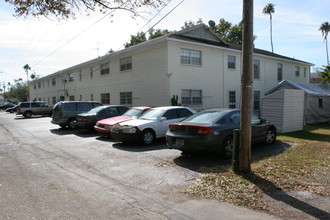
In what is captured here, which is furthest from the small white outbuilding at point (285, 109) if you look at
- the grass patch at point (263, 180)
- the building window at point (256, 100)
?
the building window at point (256, 100)

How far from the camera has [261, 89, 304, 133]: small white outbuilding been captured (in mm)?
12586

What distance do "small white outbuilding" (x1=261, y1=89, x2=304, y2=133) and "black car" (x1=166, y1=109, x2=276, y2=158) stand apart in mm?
→ 5507

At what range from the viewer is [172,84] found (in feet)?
56.2

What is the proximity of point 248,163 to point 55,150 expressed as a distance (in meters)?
6.56

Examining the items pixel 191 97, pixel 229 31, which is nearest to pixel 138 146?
pixel 191 97

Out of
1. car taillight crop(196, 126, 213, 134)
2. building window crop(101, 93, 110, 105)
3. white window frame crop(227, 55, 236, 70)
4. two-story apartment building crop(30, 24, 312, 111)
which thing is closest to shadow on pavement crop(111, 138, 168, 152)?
car taillight crop(196, 126, 213, 134)

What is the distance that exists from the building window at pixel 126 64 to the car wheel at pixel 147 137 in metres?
11.8

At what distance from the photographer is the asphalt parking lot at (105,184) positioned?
158 inches

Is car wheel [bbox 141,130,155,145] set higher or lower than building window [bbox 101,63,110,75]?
lower

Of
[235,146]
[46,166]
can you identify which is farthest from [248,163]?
[46,166]

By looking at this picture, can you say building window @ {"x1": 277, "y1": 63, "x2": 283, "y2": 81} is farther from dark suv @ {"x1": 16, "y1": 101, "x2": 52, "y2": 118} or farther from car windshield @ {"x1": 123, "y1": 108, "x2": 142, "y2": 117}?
dark suv @ {"x1": 16, "y1": 101, "x2": 52, "y2": 118}

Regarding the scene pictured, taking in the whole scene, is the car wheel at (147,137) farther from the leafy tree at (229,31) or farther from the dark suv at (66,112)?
the leafy tree at (229,31)

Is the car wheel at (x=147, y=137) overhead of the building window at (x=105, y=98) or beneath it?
beneath

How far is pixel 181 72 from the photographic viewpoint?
58.0 ft
